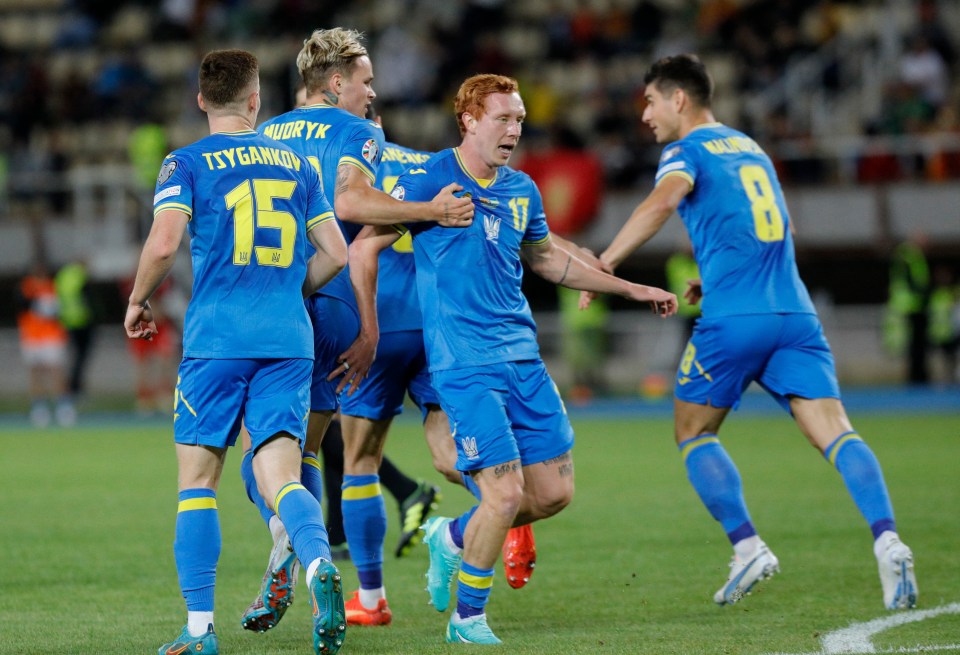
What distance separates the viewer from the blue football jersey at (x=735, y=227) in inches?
270

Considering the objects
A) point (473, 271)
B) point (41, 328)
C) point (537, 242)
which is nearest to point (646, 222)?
point (537, 242)

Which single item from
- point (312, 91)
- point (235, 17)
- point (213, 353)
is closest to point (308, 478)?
point (213, 353)

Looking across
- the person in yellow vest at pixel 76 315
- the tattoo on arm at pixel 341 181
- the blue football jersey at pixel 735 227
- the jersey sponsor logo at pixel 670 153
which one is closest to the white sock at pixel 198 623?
the tattoo on arm at pixel 341 181

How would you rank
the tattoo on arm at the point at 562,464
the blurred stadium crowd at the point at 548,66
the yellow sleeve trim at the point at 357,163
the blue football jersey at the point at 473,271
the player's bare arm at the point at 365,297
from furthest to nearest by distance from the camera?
the blurred stadium crowd at the point at 548,66
the yellow sleeve trim at the point at 357,163
the player's bare arm at the point at 365,297
the tattoo on arm at the point at 562,464
the blue football jersey at the point at 473,271

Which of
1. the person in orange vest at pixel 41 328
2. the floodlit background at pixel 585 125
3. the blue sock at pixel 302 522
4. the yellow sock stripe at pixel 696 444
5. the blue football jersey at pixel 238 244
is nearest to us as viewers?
the blue sock at pixel 302 522

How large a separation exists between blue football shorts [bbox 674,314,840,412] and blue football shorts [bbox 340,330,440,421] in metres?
1.37

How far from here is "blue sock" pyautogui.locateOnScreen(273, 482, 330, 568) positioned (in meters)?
5.25

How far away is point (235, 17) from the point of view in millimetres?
27312

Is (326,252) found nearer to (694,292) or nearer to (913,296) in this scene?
(694,292)

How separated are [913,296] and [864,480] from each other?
1521 cm

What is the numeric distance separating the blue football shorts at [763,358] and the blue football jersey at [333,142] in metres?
1.79

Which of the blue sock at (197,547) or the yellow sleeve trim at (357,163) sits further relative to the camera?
the yellow sleeve trim at (357,163)

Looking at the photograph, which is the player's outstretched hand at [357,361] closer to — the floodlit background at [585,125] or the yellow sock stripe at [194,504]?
the yellow sock stripe at [194,504]

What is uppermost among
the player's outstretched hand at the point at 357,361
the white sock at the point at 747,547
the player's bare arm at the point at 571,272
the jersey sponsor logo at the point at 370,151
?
the jersey sponsor logo at the point at 370,151
